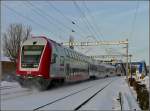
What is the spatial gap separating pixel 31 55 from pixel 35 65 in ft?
2.67

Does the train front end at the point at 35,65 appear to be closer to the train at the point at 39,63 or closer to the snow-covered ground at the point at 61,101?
the train at the point at 39,63

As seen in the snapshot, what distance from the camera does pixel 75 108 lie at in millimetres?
15328

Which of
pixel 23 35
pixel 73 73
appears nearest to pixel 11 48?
pixel 23 35

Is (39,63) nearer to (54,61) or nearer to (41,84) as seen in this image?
(41,84)

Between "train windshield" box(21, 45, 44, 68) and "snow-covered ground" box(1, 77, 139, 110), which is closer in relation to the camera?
"snow-covered ground" box(1, 77, 139, 110)

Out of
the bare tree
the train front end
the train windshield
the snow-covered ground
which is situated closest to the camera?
the snow-covered ground

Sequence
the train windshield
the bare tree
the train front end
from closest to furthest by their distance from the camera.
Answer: the train front end < the train windshield < the bare tree

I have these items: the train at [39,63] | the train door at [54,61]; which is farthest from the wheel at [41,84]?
the train door at [54,61]

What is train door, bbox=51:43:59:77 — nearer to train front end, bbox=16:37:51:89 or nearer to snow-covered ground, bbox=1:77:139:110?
train front end, bbox=16:37:51:89

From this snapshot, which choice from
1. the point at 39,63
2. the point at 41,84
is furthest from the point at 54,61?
the point at 41,84

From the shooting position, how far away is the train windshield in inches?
1016

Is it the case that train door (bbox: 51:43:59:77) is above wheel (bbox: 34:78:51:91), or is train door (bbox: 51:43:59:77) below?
above

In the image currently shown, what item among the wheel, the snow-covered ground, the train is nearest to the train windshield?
the train

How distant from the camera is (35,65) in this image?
25.8m
